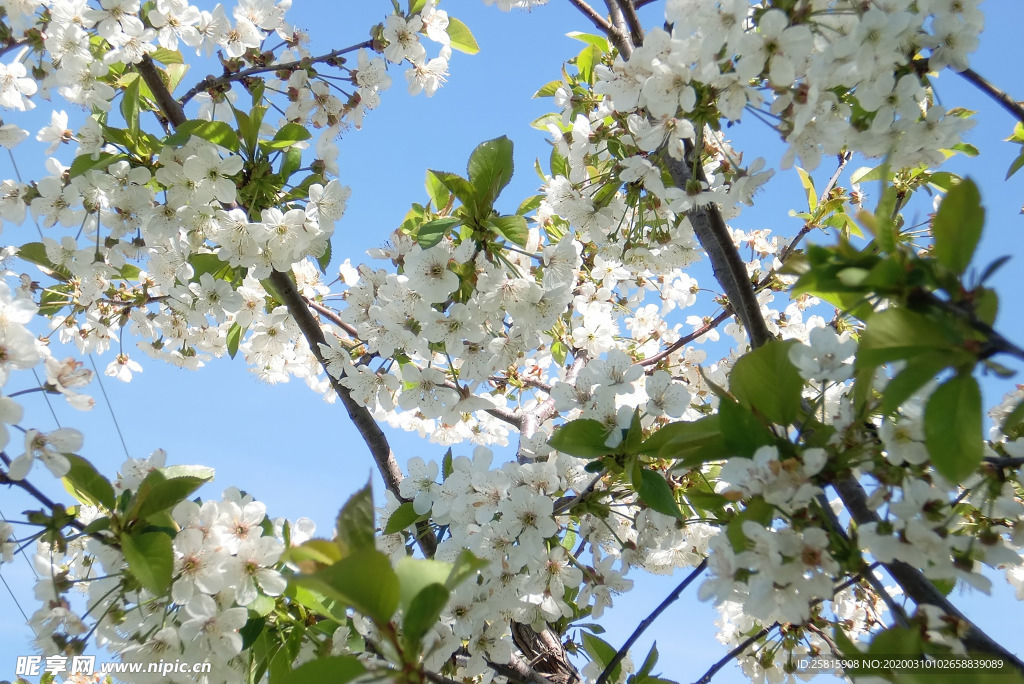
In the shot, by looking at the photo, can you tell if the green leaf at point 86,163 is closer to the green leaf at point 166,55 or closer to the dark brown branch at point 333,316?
the green leaf at point 166,55

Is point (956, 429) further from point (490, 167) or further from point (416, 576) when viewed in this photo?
point (490, 167)

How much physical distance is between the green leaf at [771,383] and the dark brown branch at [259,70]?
Answer: 217 cm

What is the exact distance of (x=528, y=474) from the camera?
1908 mm

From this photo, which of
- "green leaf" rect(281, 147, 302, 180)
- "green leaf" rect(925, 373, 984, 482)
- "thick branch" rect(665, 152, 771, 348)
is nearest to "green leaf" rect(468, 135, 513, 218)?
"thick branch" rect(665, 152, 771, 348)

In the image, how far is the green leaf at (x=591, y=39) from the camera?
2426 millimetres

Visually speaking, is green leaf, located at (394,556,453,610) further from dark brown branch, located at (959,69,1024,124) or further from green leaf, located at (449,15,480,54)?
green leaf, located at (449,15,480,54)

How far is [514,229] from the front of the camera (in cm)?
203

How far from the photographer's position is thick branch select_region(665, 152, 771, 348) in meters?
1.70

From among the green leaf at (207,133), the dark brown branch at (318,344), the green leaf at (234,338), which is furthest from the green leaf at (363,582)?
the green leaf at (234,338)

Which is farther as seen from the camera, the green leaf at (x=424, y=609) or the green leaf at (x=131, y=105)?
the green leaf at (x=131, y=105)

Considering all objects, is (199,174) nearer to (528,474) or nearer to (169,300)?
(169,300)

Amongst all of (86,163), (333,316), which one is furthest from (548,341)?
(86,163)

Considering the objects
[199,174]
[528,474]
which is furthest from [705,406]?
[199,174]

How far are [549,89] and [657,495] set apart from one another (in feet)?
5.85
